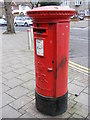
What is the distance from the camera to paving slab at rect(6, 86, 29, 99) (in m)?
2.99

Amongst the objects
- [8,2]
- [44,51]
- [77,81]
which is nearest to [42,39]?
[44,51]

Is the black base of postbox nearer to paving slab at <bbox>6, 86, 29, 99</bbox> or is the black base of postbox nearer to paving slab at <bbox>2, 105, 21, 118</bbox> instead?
paving slab at <bbox>2, 105, 21, 118</bbox>

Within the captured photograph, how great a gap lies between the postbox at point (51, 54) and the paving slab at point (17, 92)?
2.12 ft

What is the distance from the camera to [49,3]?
6.99ft

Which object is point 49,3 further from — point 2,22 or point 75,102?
point 2,22

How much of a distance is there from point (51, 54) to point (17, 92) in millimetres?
1419

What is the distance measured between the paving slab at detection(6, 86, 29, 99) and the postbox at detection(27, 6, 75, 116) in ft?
2.12

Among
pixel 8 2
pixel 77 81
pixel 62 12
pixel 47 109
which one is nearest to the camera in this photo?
pixel 62 12

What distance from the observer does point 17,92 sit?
3104 millimetres

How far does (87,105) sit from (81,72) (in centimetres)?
162

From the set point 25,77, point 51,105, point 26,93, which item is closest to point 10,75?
point 25,77

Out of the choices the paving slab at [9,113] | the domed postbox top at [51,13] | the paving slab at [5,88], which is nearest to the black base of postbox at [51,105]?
the paving slab at [9,113]

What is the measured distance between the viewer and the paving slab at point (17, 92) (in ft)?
9.81

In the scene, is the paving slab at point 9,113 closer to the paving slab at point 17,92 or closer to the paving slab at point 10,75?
the paving slab at point 17,92
